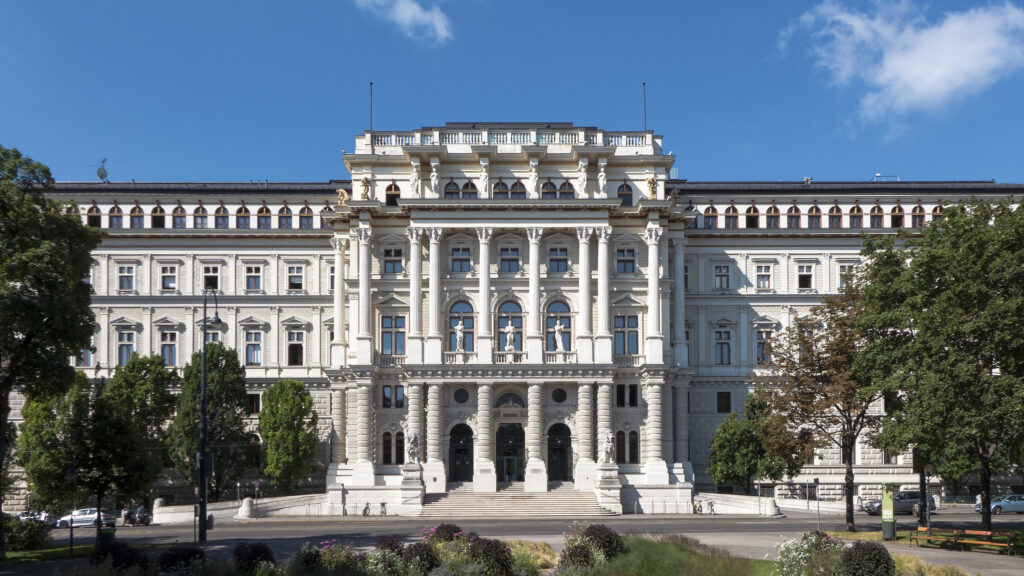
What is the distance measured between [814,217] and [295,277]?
4096cm

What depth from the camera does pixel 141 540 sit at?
4344 cm

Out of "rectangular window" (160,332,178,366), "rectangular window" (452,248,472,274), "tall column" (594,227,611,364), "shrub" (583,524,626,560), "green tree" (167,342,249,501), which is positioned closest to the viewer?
"shrub" (583,524,626,560)

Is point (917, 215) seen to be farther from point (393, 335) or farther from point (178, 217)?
point (178, 217)

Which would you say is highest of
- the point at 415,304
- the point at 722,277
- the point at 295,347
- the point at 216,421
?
the point at 722,277

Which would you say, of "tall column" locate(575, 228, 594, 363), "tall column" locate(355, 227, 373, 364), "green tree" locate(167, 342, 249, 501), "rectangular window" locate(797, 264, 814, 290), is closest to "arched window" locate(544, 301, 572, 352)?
"tall column" locate(575, 228, 594, 363)

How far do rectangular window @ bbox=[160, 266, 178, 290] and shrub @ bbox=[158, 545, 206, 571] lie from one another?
50.8 m

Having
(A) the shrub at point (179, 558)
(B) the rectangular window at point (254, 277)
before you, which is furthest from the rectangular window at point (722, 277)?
(A) the shrub at point (179, 558)

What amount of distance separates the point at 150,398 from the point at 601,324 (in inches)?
1220

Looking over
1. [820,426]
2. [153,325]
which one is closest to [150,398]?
[153,325]

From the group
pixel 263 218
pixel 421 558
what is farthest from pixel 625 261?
pixel 421 558

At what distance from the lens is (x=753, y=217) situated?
75375 millimetres

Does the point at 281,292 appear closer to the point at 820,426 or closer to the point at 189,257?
the point at 189,257

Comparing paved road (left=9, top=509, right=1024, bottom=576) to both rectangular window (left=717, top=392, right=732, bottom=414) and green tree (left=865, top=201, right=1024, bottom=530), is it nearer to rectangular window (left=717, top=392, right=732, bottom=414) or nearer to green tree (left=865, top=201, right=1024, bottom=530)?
green tree (left=865, top=201, right=1024, bottom=530)

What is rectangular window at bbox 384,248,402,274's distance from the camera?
228 feet
